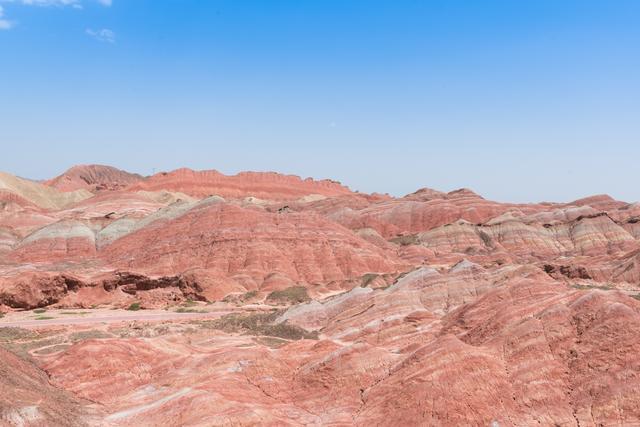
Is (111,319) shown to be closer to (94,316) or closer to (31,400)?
(94,316)

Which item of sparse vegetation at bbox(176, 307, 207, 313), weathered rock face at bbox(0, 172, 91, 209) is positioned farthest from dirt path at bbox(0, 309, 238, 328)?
weathered rock face at bbox(0, 172, 91, 209)

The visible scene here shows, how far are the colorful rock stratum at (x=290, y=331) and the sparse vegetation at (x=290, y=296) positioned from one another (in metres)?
0.27

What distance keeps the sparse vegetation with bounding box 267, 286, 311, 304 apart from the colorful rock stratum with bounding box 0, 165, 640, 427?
27 centimetres

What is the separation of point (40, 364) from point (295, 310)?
16.8 m

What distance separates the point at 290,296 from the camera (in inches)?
1935

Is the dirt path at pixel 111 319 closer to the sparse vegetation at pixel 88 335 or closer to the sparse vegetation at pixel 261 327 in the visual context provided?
the sparse vegetation at pixel 261 327

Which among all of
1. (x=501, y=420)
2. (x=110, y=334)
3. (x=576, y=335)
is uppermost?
(x=576, y=335)

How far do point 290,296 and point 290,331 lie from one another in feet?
58.3

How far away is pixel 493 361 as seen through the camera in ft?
53.2

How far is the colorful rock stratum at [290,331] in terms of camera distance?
49.3 feet

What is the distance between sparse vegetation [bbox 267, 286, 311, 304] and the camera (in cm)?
4850

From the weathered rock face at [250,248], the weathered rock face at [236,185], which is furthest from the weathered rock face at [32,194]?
the weathered rock face at [250,248]

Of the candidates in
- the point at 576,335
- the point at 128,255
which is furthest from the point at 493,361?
the point at 128,255

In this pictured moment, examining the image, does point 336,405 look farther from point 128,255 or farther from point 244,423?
point 128,255
